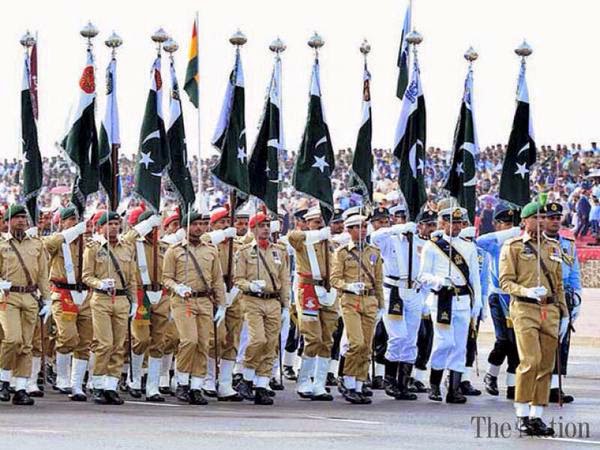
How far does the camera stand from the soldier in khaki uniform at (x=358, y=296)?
16797mm

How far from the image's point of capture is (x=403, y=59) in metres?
18.5

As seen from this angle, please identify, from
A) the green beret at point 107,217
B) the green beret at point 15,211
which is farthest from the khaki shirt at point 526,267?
the green beret at point 15,211

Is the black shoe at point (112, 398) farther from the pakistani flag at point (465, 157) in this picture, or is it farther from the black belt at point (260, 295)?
the pakistani flag at point (465, 157)

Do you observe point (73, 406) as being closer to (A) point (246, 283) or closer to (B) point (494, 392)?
(A) point (246, 283)

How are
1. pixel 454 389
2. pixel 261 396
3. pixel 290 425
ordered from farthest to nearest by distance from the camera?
pixel 454 389 < pixel 261 396 < pixel 290 425

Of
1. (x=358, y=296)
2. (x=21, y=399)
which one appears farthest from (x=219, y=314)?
(x=21, y=399)

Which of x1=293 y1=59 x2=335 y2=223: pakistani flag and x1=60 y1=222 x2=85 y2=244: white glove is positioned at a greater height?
x1=293 y1=59 x2=335 y2=223: pakistani flag

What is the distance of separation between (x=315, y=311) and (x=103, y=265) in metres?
2.16

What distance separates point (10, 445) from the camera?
1270 centimetres

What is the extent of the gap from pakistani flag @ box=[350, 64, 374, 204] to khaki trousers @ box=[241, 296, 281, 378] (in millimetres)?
1639

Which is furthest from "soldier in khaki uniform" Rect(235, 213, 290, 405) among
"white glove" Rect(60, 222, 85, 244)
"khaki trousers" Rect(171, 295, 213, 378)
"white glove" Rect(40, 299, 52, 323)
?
"white glove" Rect(40, 299, 52, 323)

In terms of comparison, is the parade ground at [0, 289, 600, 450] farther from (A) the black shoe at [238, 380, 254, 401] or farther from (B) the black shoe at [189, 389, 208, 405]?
(A) the black shoe at [238, 380, 254, 401]

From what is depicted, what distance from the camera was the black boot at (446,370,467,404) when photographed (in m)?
16.8

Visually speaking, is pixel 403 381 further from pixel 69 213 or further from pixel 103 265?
pixel 69 213
